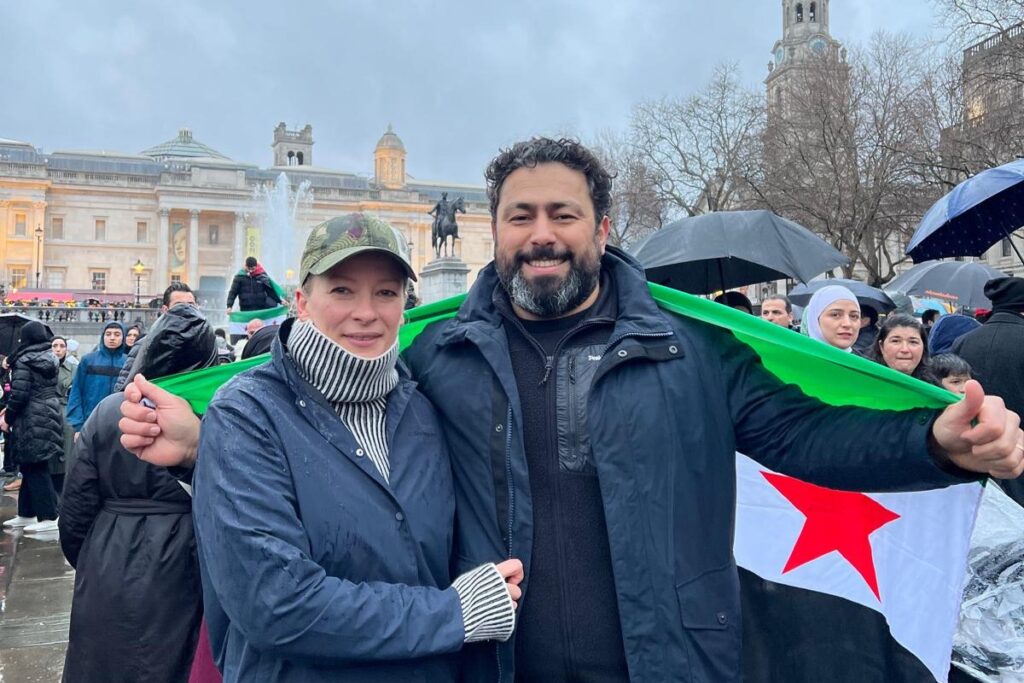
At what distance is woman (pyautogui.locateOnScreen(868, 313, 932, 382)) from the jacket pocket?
11.5 ft

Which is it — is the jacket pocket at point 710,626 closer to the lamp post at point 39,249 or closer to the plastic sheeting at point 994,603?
the plastic sheeting at point 994,603

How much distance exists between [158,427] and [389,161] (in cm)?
7937

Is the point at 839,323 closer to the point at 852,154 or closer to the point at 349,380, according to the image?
the point at 349,380

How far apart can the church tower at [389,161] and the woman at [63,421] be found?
69.9 metres

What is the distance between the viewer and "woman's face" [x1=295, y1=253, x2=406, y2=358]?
75.1 inches

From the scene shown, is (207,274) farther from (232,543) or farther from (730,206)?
(232,543)

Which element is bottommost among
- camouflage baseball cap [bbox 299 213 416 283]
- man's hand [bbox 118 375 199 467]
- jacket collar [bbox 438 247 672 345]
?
man's hand [bbox 118 375 199 467]

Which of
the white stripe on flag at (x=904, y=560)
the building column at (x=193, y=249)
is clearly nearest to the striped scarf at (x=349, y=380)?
the white stripe on flag at (x=904, y=560)

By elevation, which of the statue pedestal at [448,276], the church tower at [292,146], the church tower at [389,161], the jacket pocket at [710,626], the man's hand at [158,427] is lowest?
the jacket pocket at [710,626]

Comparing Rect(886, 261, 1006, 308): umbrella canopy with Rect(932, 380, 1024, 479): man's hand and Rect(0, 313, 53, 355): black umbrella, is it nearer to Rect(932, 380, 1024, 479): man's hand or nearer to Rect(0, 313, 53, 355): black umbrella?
Rect(932, 380, 1024, 479): man's hand

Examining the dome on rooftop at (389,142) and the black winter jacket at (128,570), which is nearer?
the black winter jacket at (128,570)

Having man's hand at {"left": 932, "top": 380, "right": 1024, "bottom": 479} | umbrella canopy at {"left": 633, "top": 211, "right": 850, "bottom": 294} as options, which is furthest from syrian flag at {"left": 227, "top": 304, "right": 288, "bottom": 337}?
man's hand at {"left": 932, "top": 380, "right": 1024, "bottom": 479}

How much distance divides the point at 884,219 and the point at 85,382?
2364cm

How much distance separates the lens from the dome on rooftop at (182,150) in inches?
3444
